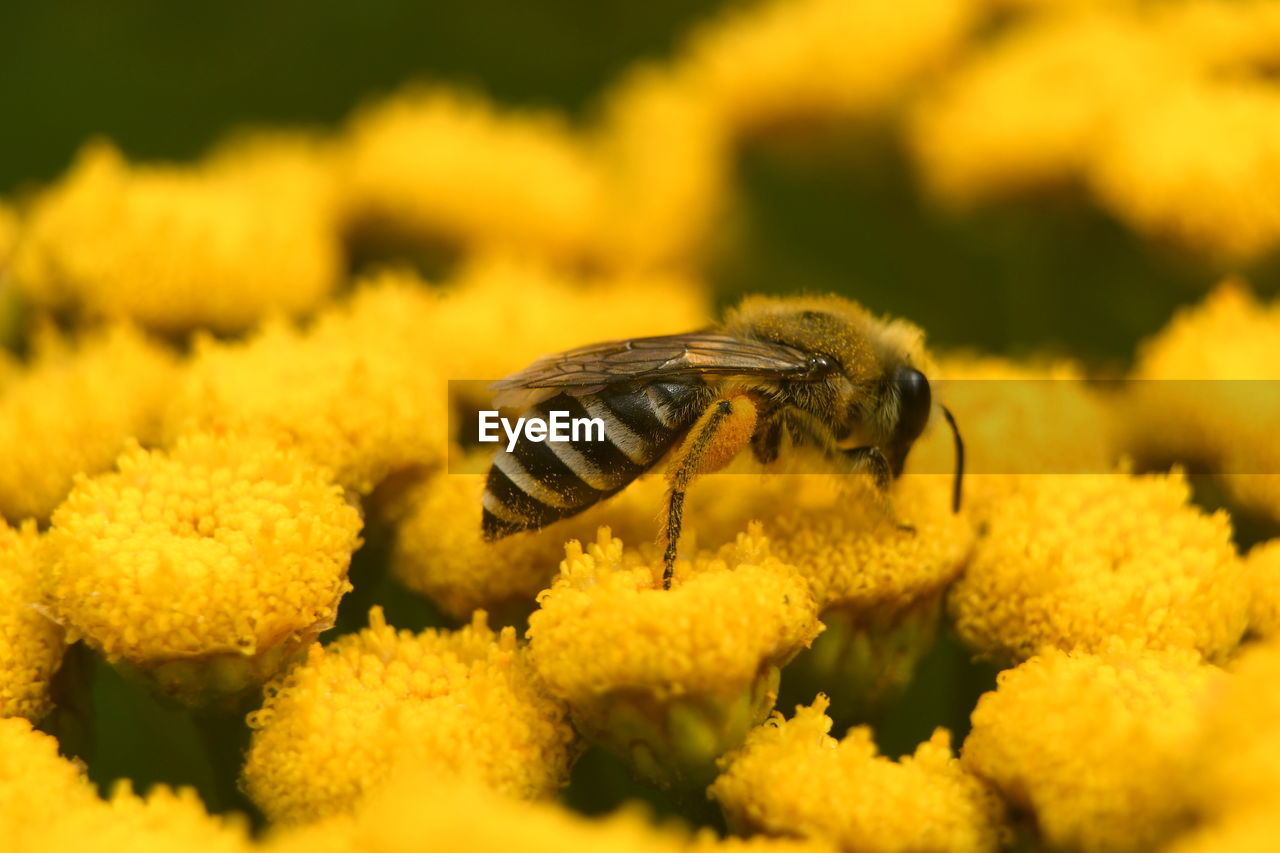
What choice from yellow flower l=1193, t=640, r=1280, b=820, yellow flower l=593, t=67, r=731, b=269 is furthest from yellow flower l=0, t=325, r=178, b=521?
yellow flower l=1193, t=640, r=1280, b=820

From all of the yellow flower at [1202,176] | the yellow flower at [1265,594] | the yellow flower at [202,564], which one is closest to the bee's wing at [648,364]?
the yellow flower at [202,564]

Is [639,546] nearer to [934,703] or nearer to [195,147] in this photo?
[934,703]

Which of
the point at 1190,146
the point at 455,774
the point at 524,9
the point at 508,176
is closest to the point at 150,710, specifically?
the point at 455,774

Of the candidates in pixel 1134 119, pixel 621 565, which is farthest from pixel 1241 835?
pixel 1134 119

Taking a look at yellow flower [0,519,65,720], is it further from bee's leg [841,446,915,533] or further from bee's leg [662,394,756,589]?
bee's leg [841,446,915,533]

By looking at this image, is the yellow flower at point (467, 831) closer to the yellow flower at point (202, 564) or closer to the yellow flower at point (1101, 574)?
the yellow flower at point (202, 564)

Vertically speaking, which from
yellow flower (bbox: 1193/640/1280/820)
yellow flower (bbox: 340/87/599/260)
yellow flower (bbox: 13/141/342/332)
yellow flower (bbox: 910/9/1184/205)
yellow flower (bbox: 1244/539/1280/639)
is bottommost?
yellow flower (bbox: 1193/640/1280/820)

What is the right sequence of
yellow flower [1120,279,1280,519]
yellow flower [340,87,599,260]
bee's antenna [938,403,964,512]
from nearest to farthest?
1. bee's antenna [938,403,964,512]
2. yellow flower [1120,279,1280,519]
3. yellow flower [340,87,599,260]
